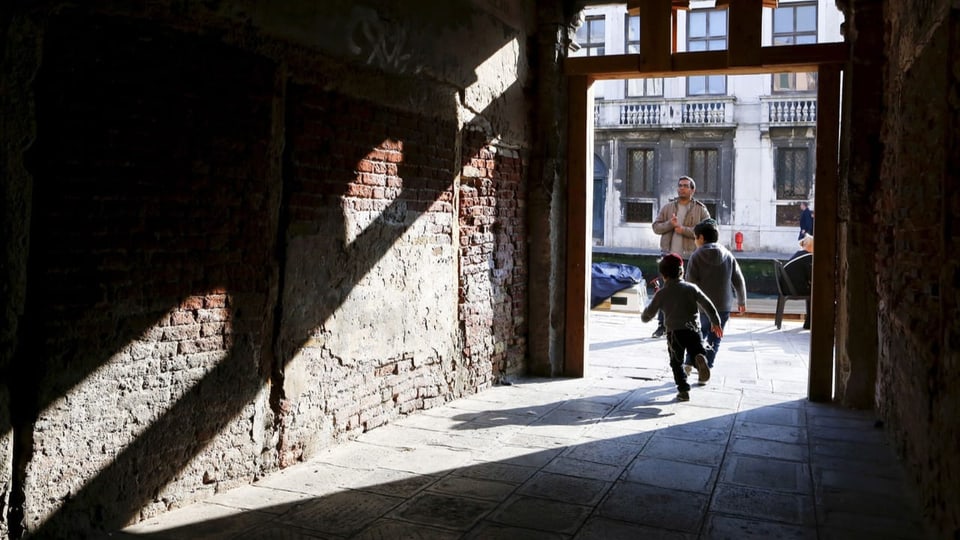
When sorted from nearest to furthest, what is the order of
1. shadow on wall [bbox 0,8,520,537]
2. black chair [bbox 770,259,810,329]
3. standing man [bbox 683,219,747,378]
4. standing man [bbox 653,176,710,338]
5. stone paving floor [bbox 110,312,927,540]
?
1. shadow on wall [bbox 0,8,520,537]
2. stone paving floor [bbox 110,312,927,540]
3. standing man [bbox 683,219,747,378]
4. standing man [bbox 653,176,710,338]
5. black chair [bbox 770,259,810,329]

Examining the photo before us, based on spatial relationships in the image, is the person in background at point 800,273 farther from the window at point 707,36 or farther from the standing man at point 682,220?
the window at point 707,36

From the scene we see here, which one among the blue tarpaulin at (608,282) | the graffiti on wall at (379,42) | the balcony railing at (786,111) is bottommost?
the blue tarpaulin at (608,282)

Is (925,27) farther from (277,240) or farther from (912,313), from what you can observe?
(277,240)

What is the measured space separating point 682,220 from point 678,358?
311 centimetres

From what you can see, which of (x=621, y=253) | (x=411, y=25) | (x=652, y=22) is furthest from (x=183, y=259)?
(x=621, y=253)

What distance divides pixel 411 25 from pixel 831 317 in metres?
4.10

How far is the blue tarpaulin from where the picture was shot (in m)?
12.3

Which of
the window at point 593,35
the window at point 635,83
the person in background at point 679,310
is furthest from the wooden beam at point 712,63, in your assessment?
the window at point 593,35

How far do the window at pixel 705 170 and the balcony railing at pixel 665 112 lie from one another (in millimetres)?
1021

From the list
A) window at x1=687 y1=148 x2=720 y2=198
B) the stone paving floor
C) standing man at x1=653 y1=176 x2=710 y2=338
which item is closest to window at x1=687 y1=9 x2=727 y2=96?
window at x1=687 y1=148 x2=720 y2=198

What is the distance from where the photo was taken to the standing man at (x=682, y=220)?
29.0 feet

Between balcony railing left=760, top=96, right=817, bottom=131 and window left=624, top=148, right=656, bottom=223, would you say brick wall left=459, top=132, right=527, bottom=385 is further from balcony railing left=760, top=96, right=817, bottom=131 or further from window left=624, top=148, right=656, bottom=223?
balcony railing left=760, top=96, right=817, bottom=131

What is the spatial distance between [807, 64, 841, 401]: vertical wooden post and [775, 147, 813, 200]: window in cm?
1961

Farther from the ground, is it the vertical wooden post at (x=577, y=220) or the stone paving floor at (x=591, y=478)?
the vertical wooden post at (x=577, y=220)
